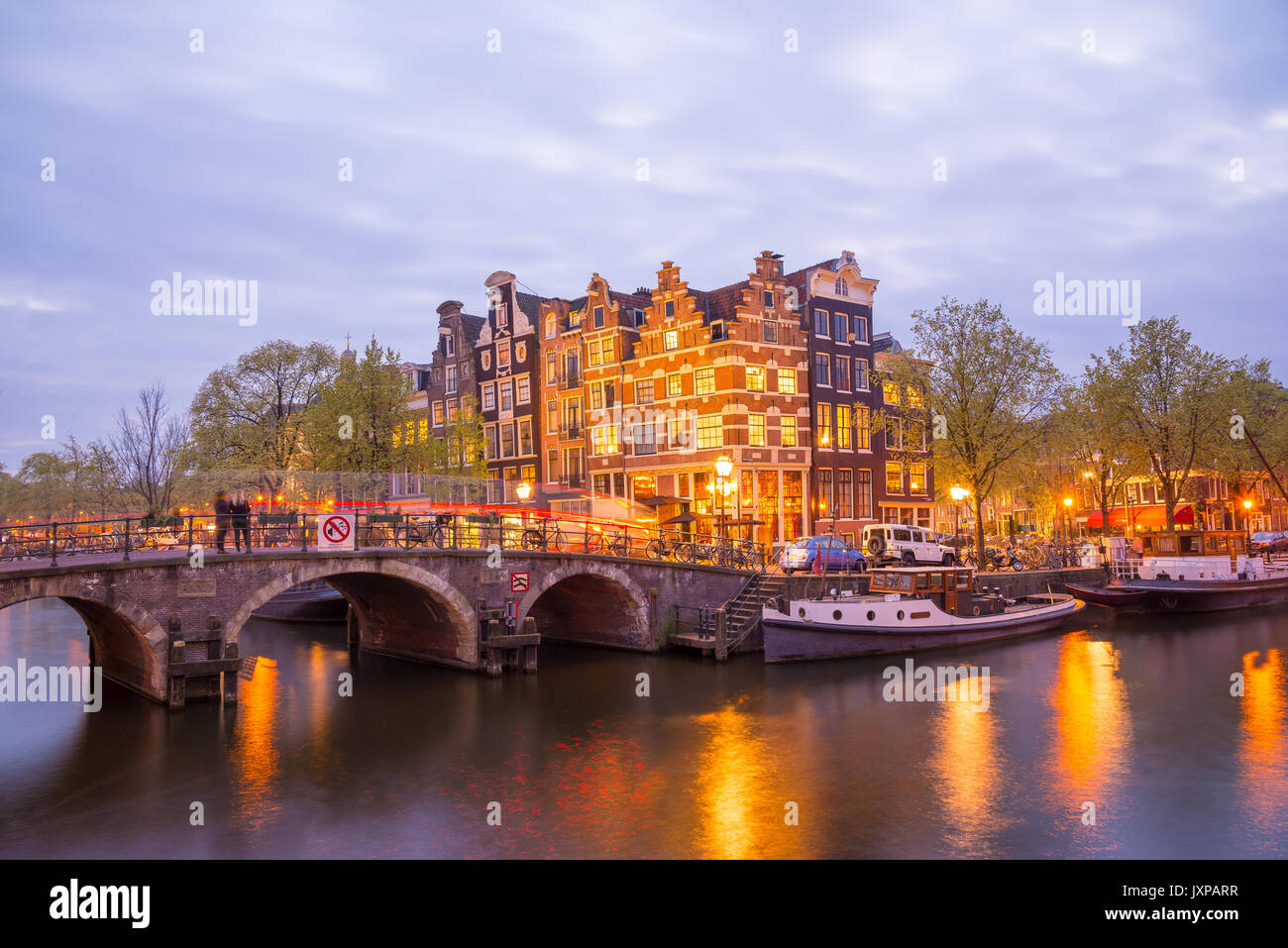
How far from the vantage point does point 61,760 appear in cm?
1962

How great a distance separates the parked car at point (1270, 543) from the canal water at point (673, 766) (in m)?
35.1

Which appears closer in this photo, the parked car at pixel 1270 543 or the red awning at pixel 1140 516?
the parked car at pixel 1270 543

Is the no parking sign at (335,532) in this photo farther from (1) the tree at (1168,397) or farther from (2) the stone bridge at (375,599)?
(1) the tree at (1168,397)

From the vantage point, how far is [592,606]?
115ft

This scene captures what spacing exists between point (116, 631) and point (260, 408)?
107 ft

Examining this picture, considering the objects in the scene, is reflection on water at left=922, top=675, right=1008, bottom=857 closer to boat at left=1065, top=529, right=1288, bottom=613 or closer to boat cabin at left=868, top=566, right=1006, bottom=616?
boat cabin at left=868, top=566, right=1006, bottom=616

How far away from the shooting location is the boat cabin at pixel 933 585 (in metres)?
31.5

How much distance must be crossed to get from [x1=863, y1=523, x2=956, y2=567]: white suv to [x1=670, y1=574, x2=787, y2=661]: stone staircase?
6.23 m

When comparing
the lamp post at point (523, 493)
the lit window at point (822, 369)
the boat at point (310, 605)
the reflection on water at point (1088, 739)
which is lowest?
the reflection on water at point (1088, 739)

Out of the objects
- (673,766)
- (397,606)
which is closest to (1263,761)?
(673,766)

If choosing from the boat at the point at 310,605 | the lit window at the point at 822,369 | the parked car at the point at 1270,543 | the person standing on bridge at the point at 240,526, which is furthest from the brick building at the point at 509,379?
the parked car at the point at 1270,543

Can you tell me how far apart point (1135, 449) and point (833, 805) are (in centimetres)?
4187

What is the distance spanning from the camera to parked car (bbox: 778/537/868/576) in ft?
121
